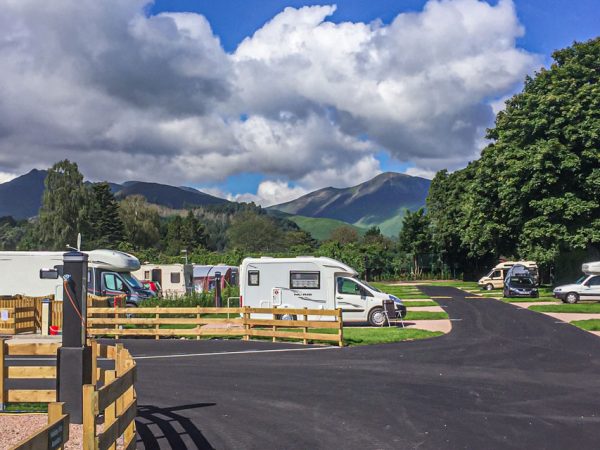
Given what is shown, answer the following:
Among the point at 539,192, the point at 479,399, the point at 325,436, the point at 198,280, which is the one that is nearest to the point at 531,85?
the point at 539,192

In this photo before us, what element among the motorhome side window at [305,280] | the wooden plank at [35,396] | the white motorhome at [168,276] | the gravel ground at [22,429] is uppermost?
the white motorhome at [168,276]

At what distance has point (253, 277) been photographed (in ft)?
78.2

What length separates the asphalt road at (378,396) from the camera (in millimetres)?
8508

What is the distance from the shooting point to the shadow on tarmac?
323 inches

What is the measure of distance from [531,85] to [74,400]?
39223mm

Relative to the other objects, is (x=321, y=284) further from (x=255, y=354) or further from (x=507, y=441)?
(x=507, y=441)

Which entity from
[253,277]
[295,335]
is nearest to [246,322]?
[295,335]

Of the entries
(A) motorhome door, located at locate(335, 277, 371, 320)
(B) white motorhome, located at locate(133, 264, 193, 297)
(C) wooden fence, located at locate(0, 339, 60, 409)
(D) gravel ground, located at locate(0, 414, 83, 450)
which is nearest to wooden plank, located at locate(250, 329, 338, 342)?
(A) motorhome door, located at locate(335, 277, 371, 320)

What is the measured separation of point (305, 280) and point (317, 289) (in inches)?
21.5

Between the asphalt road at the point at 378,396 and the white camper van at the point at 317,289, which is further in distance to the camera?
the white camper van at the point at 317,289

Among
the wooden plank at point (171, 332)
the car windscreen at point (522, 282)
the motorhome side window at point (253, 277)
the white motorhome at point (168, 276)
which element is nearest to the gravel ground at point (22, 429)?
the wooden plank at point (171, 332)

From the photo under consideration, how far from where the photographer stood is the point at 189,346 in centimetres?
1916

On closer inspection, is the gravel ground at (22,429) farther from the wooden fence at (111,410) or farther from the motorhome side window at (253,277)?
the motorhome side window at (253,277)

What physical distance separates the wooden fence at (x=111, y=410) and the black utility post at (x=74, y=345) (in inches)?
46.8
